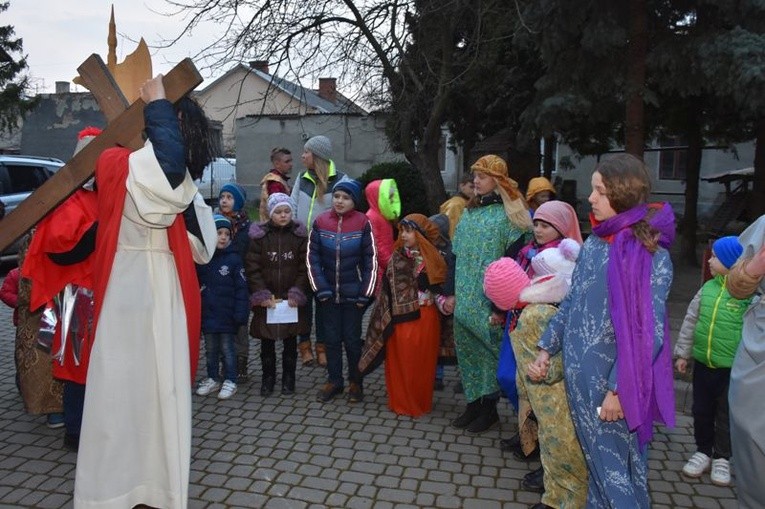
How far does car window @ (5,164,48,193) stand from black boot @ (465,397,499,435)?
33.5 feet

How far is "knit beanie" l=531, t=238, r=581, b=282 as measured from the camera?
3.57 meters

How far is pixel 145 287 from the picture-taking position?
301 cm

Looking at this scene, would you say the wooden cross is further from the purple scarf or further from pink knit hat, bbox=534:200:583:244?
pink knit hat, bbox=534:200:583:244

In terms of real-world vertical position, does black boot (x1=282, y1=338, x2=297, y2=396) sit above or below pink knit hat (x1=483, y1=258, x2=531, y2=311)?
below

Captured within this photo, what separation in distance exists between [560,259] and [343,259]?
203 cm

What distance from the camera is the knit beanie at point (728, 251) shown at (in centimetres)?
386

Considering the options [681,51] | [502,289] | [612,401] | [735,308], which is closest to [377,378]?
[502,289]

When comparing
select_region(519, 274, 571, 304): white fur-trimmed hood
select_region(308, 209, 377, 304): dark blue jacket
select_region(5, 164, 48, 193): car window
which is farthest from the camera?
select_region(5, 164, 48, 193): car window

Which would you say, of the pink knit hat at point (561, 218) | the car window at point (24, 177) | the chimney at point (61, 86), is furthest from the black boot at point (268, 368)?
the chimney at point (61, 86)

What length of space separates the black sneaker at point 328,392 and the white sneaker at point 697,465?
8.50 feet

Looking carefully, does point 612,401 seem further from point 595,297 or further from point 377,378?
point 377,378

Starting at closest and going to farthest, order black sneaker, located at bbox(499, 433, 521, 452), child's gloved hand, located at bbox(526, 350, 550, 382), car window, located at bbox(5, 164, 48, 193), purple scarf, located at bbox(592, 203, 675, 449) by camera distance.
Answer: purple scarf, located at bbox(592, 203, 675, 449)
child's gloved hand, located at bbox(526, 350, 550, 382)
black sneaker, located at bbox(499, 433, 521, 452)
car window, located at bbox(5, 164, 48, 193)

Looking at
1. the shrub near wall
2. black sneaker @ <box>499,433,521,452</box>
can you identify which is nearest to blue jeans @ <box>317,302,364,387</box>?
black sneaker @ <box>499,433,521,452</box>

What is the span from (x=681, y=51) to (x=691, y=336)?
16.6 feet
